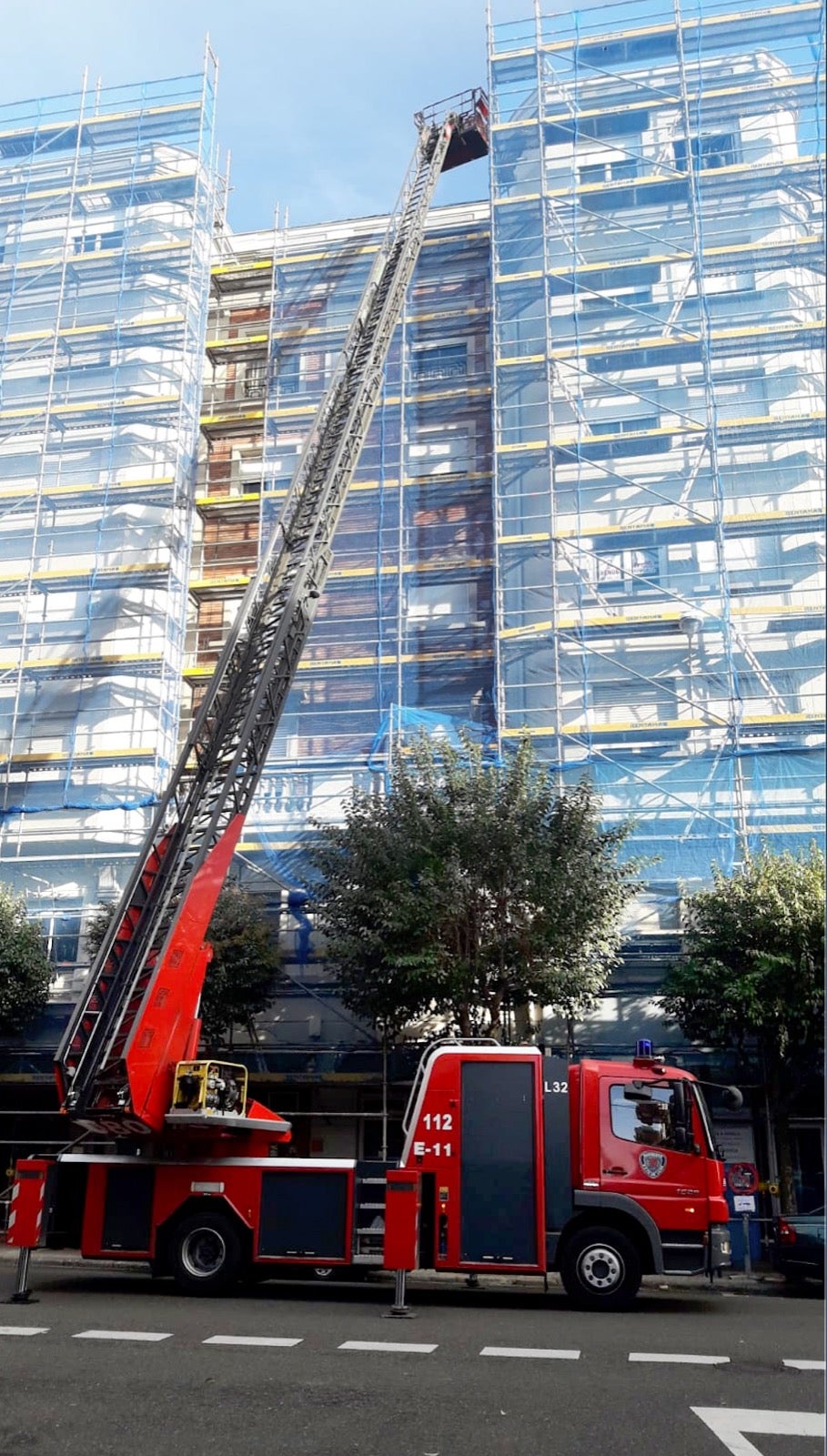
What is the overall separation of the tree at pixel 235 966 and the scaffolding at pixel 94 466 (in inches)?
138

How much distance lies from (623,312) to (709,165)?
3.90 metres

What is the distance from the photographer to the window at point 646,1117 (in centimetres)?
1256

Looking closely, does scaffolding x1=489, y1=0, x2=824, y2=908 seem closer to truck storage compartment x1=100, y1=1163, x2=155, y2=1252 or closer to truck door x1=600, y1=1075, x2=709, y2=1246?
truck door x1=600, y1=1075, x2=709, y2=1246

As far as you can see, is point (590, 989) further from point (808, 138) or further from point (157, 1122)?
point (808, 138)

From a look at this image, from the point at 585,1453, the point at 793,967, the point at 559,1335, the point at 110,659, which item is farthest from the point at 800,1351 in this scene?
the point at 110,659

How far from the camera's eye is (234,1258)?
12.4 m

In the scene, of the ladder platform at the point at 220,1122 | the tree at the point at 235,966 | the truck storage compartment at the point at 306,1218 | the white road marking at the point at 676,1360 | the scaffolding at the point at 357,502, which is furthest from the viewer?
the scaffolding at the point at 357,502

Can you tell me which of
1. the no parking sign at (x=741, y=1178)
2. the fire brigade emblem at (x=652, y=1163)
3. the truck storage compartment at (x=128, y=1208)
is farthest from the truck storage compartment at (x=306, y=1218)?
the no parking sign at (x=741, y=1178)

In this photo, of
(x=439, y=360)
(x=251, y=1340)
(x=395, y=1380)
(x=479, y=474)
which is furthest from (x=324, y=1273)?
(x=439, y=360)

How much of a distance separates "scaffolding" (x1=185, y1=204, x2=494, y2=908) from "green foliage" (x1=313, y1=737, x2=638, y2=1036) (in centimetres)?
278

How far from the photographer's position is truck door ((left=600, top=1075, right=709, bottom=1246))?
479 inches

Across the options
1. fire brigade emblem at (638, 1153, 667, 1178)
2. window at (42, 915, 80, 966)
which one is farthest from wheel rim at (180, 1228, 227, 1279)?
window at (42, 915, 80, 966)

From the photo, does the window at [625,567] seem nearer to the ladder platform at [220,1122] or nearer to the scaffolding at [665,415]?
the scaffolding at [665,415]

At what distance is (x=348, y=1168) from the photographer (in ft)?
41.1
